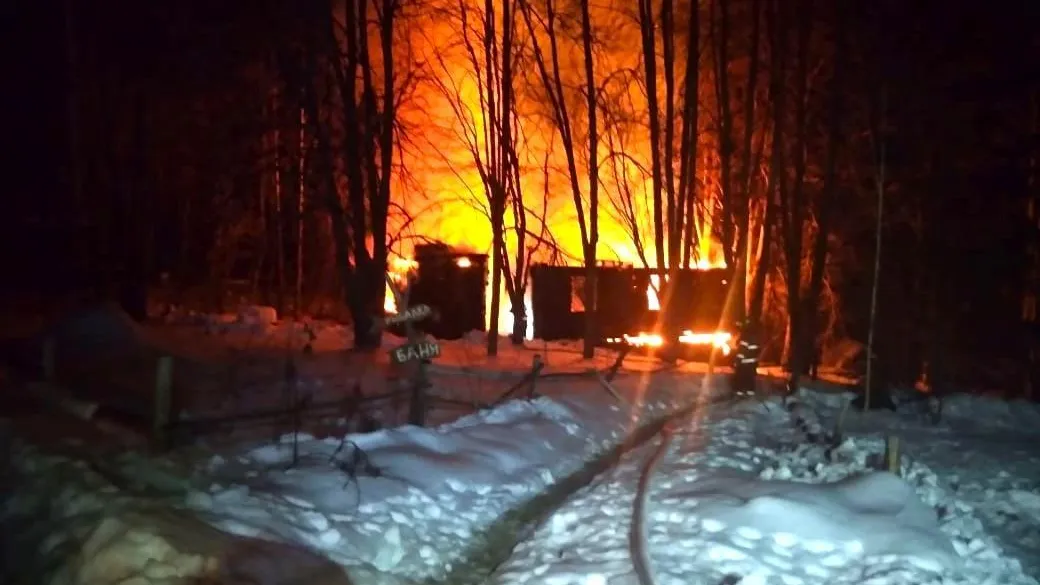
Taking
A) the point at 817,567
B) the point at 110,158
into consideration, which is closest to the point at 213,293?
the point at 110,158

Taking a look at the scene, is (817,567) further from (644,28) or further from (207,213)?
(207,213)

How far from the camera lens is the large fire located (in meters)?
34.4

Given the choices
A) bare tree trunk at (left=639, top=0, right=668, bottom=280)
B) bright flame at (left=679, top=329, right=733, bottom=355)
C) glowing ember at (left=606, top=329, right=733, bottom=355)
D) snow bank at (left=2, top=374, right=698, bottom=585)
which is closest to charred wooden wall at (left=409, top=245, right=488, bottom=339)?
glowing ember at (left=606, top=329, right=733, bottom=355)

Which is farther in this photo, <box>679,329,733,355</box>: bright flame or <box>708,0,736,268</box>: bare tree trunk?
<box>679,329,733,355</box>: bright flame

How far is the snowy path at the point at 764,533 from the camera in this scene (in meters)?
8.88

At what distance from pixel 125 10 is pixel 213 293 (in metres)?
11.2

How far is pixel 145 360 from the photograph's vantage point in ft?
67.7

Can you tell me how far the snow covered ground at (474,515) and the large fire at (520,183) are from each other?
→ 19.4 meters

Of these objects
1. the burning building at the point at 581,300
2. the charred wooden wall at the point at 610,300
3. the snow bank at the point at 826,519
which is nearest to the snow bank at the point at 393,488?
the snow bank at the point at 826,519

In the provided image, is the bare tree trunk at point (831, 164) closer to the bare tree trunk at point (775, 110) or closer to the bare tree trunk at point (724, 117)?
the bare tree trunk at point (775, 110)

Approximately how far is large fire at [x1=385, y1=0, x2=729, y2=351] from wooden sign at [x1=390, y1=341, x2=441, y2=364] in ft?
67.4

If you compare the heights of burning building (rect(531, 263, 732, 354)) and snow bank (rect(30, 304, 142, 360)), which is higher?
burning building (rect(531, 263, 732, 354))

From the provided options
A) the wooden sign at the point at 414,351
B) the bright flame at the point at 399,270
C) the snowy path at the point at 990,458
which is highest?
the bright flame at the point at 399,270

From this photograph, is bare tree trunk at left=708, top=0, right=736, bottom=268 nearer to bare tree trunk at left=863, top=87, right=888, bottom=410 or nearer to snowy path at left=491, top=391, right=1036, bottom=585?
bare tree trunk at left=863, top=87, right=888, bottom=410
